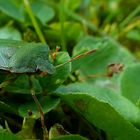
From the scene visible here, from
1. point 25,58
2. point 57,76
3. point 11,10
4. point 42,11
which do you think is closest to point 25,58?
point 25,58

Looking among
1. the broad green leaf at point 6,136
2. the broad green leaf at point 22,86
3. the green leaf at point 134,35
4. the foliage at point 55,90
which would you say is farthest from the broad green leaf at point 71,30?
the broad green leaf at point 6,136

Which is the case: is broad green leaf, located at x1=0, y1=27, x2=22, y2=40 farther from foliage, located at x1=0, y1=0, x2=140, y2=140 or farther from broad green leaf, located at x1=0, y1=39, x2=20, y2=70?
broad green leaf, located at x1=0, y1=39, x2=20, y2=70

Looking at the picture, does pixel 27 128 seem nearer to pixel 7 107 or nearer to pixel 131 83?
pixel 7 107

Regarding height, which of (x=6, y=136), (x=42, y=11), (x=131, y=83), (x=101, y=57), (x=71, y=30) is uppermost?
(x=42, y=11)

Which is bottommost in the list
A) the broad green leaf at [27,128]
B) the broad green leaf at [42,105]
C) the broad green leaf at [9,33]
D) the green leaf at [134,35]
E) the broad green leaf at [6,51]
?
the broad green leaf at [27,128]

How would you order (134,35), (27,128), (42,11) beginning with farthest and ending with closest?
1. (134,35)
2. (42,11)
3. (27,128)

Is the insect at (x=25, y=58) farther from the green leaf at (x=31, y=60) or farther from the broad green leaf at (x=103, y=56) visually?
the broad green leaf at (x=103, y=56)

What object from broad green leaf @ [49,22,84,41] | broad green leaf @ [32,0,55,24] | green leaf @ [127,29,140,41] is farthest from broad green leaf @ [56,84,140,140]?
green leaf @ [127,29,140,41]

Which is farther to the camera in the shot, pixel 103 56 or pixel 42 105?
pixel 103 56
